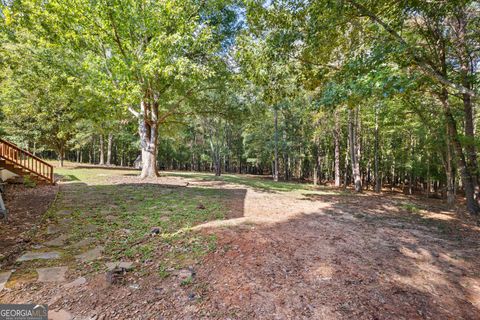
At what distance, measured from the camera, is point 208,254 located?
346 cm

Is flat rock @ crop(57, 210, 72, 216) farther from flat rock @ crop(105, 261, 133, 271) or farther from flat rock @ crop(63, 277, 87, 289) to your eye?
flat rock @ crop(63, 277, 87, 289)

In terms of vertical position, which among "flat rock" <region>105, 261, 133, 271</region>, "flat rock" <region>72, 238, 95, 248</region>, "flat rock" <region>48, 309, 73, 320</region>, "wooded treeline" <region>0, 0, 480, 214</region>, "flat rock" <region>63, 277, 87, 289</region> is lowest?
"flat rock" <region>48, 309, 73, 320</region>

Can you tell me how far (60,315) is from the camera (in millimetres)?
2209

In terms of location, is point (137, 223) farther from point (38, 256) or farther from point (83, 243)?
point (38, 256)

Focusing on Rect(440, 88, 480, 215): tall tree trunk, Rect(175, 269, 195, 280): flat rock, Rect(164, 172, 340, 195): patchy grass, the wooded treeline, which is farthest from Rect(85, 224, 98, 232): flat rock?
Rect(440, 88, 480, 215): tall tree trunk

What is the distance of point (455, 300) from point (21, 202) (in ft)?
31.1

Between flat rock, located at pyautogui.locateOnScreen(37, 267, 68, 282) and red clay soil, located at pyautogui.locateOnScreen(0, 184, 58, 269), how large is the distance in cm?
74

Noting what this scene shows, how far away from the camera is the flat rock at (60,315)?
7.16 feet

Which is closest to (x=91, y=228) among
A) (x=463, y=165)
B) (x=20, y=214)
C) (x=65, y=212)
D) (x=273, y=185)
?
(x=65, y=212)

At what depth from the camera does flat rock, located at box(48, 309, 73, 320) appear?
7.16 ft

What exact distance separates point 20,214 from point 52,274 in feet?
11.8

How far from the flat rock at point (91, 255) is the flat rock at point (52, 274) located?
27 cm

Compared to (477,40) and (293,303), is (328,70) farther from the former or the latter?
(293,303)

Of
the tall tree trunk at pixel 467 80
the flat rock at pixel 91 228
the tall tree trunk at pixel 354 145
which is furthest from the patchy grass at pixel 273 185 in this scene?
the flat rock at pixel 91 228
